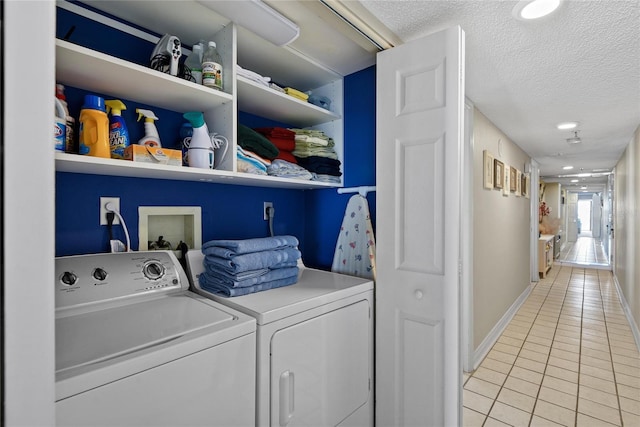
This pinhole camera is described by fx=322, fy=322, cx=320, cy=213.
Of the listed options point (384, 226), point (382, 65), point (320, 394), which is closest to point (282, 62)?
point (382, 65)

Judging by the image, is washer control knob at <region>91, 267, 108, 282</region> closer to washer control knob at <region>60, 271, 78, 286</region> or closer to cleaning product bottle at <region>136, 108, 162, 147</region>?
washer control knob at <region>60, 271, 78, 286</region>

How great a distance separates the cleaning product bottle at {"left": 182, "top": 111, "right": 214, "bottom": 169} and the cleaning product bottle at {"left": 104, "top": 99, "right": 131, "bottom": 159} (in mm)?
234

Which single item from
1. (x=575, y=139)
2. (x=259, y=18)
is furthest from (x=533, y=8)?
(x=575, y=139)

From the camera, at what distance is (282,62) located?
1.75 meters

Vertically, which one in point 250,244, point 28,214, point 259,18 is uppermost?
point 259,18

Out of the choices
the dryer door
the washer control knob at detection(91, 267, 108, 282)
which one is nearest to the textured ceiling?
the dryer door

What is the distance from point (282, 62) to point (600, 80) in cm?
208

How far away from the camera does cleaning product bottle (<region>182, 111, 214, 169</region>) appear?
4.32 ft

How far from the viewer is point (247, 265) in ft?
4.44

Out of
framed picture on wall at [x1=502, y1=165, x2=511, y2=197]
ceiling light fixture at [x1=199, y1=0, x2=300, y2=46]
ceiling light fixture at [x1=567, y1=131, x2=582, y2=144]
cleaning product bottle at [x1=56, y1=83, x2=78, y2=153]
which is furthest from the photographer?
ceiling light fixture at [x1=567, y1=131, x2=582, y2=144]

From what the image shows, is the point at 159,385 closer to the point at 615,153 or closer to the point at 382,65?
the point at 382,65

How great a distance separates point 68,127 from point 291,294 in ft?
3.39

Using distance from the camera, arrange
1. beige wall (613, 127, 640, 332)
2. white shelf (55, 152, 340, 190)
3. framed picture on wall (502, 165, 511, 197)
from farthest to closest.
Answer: framed picture on wall (502, 165, 511, 197), beige wall (613, 127, 640, 332), white shelf (55, 152, 340, 190)

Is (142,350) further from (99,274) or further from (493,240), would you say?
(493,240)
